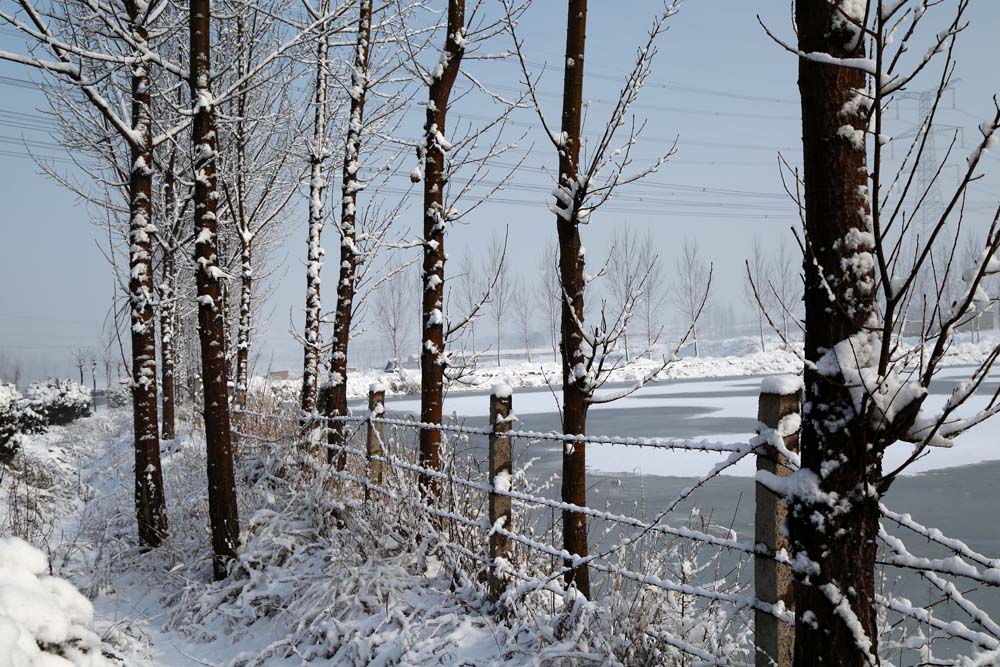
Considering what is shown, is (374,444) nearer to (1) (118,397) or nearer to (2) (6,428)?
(2) (6,428)

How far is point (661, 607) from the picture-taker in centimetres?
325

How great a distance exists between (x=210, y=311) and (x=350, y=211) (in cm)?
317

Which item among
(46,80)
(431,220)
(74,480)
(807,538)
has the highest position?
(46,80)

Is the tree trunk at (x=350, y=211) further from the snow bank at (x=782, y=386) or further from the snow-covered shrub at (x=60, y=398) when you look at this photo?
the snow-covered shrub at (x=60, y=398)

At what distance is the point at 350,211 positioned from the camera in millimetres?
8273

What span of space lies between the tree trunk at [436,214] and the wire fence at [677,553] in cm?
54

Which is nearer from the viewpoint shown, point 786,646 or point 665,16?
point 786,646

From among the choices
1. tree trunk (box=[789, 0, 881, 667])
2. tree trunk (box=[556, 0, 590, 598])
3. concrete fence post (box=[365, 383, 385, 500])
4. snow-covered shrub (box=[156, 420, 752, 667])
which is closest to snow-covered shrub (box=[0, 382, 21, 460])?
snow-covered shrub (box=[156, 420, 752, 667])

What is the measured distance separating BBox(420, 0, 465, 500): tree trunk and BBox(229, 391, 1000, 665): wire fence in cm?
54

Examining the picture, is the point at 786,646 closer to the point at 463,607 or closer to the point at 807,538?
the point at 807,538

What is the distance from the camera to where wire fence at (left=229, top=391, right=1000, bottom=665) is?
2.14m

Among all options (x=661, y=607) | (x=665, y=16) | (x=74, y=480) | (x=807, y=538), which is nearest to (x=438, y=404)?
(x=661, y=607)

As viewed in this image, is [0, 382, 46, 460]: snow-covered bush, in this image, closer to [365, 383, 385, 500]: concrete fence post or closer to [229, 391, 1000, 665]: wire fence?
[229, 391, 1000, 665]: wire fence

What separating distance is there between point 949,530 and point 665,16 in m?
6.54
